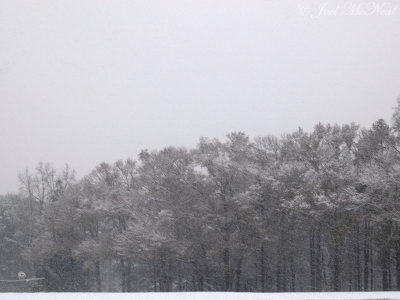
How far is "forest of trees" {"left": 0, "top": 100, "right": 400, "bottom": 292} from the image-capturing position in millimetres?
25703

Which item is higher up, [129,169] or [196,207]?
[129,169]

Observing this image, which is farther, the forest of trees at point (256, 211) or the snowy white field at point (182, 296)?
the forest of trees at point (256, 211)

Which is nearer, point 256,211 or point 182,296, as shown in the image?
point 182,296

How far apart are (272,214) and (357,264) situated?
654cm

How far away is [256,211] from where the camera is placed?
3053cm

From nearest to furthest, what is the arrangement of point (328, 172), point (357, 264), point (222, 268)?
1. point (328, 172)
2. point (357, 264)
3. point (222, 268)

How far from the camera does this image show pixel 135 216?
34.5 m

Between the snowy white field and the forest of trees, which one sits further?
the forest of trees

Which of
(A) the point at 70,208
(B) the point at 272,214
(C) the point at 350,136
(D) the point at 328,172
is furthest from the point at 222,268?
(A) the point at 70,208

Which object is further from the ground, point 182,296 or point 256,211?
point 256,211

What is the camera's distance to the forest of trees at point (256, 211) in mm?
25703

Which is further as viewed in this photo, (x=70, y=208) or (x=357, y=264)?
(x=70, y=208)

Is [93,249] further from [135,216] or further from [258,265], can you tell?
[258,265]

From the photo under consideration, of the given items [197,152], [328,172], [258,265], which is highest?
[197,152]
